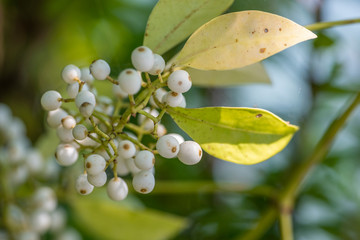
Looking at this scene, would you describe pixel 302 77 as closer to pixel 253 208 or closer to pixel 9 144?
pixel 253 208

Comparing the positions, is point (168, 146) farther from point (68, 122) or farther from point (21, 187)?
point (21, 187)

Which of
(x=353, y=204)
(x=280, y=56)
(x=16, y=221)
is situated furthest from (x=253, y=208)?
(x=16, y=221)

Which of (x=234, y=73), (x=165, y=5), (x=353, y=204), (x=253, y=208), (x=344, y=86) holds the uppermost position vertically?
(x=344, y=86)

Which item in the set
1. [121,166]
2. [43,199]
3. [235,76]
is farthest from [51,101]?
[43,199]

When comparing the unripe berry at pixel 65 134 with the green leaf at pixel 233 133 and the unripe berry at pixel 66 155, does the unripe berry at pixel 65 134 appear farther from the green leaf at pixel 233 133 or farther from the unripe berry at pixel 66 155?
the green leaf at pixel 233 133

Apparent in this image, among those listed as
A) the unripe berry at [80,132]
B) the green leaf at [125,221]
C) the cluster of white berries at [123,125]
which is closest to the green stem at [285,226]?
the green leaf at [125,221]
